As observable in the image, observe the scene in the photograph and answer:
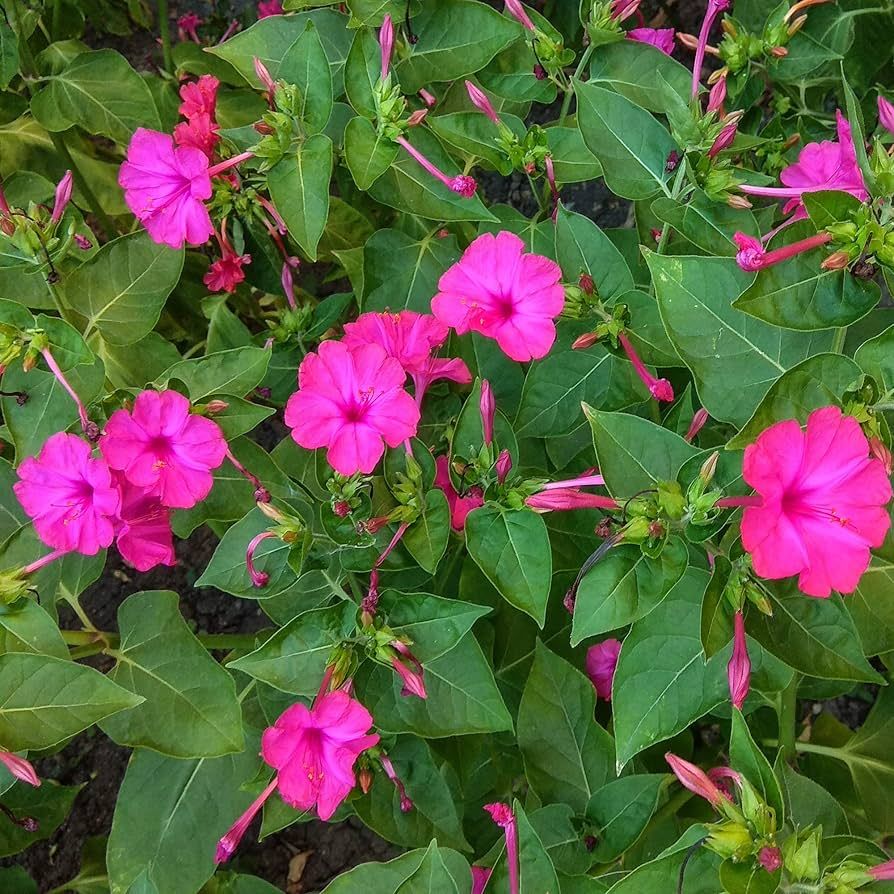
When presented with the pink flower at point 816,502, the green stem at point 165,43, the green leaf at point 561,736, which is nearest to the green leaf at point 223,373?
the green leaf at point 561,736

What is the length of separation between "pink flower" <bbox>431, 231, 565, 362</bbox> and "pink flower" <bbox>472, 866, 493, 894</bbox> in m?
0.77

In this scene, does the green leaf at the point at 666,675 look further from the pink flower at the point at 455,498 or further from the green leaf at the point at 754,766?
the pink flower at the point at 455,498

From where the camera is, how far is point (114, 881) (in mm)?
1439

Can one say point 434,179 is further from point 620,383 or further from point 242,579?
point 242,579

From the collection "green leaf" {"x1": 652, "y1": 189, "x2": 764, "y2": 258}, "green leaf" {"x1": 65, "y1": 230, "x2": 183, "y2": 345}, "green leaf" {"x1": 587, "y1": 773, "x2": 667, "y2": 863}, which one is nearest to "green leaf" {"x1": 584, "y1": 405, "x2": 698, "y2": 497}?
"green leaf" {"x1": 652, "y1": 189, "x2": 764, "y2": 258}

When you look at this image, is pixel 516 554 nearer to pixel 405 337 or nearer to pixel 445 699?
pixel 445 699

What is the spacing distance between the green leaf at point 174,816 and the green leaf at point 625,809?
62 cm

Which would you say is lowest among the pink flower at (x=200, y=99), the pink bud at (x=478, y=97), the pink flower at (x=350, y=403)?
the pink flower at (x=350, y=403)

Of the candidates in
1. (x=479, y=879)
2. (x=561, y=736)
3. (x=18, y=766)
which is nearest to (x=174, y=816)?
(x=18, y=766)

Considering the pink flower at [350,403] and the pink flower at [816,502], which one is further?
the pink flower at [350,403]

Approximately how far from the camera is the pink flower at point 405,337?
4.06 feet

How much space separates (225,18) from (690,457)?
87.8 inches

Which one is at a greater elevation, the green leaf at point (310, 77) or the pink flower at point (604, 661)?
the green leaf at point (310, 77)

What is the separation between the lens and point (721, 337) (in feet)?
3.85
